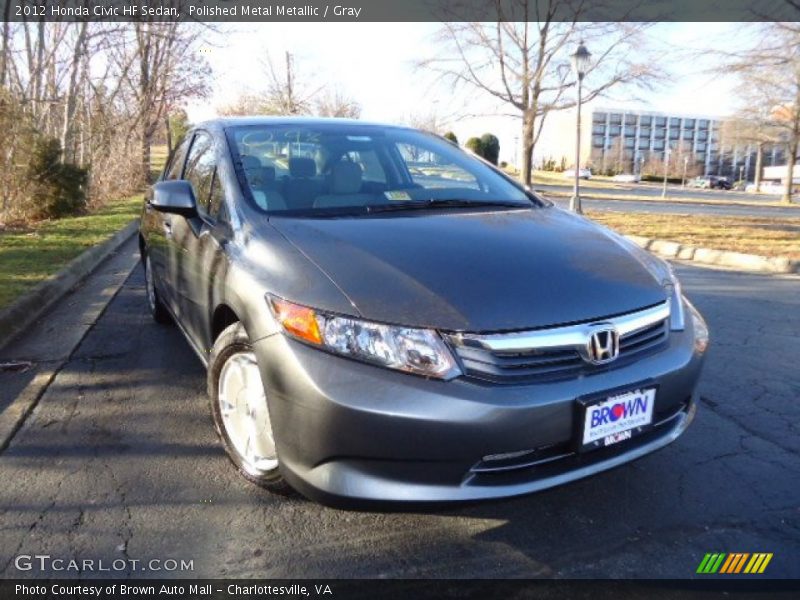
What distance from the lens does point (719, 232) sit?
12.9 metres

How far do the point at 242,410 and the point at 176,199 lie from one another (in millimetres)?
1191

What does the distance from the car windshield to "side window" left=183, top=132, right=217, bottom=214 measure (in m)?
0.22

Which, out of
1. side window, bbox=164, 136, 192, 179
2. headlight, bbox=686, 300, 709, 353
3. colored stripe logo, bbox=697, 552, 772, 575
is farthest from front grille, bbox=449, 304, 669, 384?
side window, bbox=164, 136, 192, 179

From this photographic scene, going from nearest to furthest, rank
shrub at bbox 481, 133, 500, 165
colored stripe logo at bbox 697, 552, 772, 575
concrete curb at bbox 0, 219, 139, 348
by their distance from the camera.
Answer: colored stripe logo at bbox 697, 552, 772, 575
concrete curb at bbox 0, 219, 139, 348
shrub at bbox 481, 133, 500, 165

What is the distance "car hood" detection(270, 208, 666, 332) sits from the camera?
2.09 meters

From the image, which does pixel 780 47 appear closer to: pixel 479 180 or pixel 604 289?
pixel 479 180

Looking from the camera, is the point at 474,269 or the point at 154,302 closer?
the point at 474,269

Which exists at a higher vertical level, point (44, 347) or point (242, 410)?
point (242, 410)

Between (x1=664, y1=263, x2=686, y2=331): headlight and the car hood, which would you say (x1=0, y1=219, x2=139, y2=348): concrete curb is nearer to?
the car hood

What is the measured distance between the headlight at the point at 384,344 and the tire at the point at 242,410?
429 mm

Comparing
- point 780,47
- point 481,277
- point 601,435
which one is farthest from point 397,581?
point 780,47

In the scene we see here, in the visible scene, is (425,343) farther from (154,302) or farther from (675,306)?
(154,302)

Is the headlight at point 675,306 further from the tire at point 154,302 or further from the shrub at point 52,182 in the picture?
the shrub at point 52,182

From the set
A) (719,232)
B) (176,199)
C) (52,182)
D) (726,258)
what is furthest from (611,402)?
(52,182)
